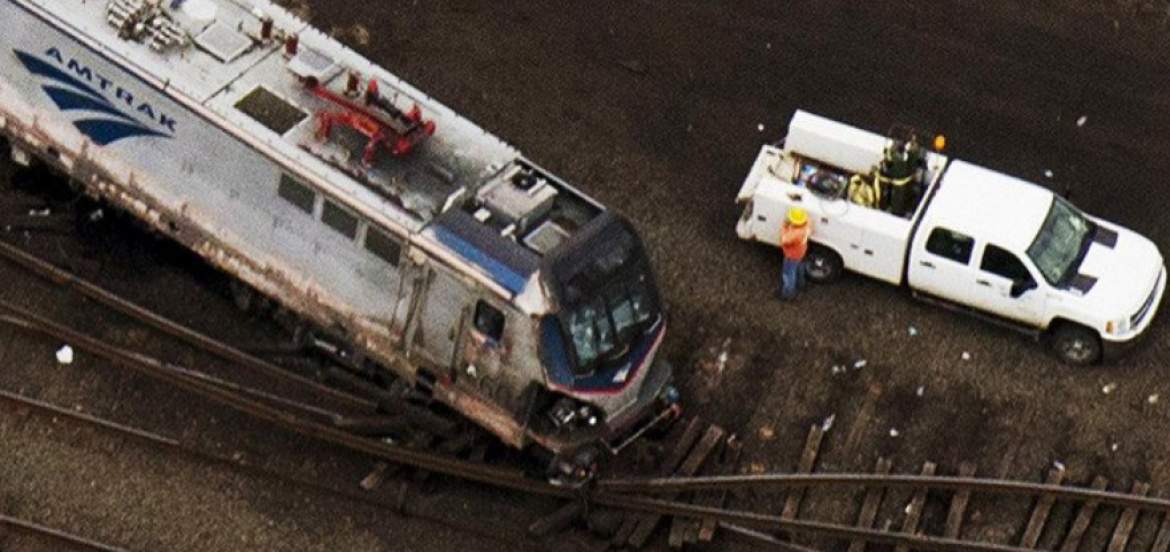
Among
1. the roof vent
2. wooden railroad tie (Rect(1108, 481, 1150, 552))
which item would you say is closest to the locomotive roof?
the roof vent

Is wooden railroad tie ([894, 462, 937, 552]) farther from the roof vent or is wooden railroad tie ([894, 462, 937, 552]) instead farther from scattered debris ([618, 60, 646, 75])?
the roof vent

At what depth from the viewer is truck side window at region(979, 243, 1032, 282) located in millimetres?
23203

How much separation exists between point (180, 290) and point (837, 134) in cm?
755

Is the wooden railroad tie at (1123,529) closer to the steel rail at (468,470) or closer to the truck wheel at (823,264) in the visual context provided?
the steel rail at (468,470)

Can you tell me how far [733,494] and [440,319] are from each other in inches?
140

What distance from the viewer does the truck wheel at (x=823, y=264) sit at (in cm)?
2423

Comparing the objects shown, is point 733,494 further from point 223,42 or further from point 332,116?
point 223,42

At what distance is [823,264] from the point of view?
24281mm

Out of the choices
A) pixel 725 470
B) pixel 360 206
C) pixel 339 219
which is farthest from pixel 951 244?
pixel 339 219

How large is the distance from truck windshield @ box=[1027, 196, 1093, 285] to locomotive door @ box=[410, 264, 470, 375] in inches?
246

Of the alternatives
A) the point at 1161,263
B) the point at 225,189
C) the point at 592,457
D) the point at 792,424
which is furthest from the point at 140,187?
the point at 1161,263

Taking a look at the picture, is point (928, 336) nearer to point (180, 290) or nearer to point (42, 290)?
point (180, 290)

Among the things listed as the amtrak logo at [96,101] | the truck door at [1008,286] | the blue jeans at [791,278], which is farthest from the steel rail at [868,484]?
the amtrak logo at [96,101]

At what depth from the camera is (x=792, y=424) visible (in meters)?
23.1
